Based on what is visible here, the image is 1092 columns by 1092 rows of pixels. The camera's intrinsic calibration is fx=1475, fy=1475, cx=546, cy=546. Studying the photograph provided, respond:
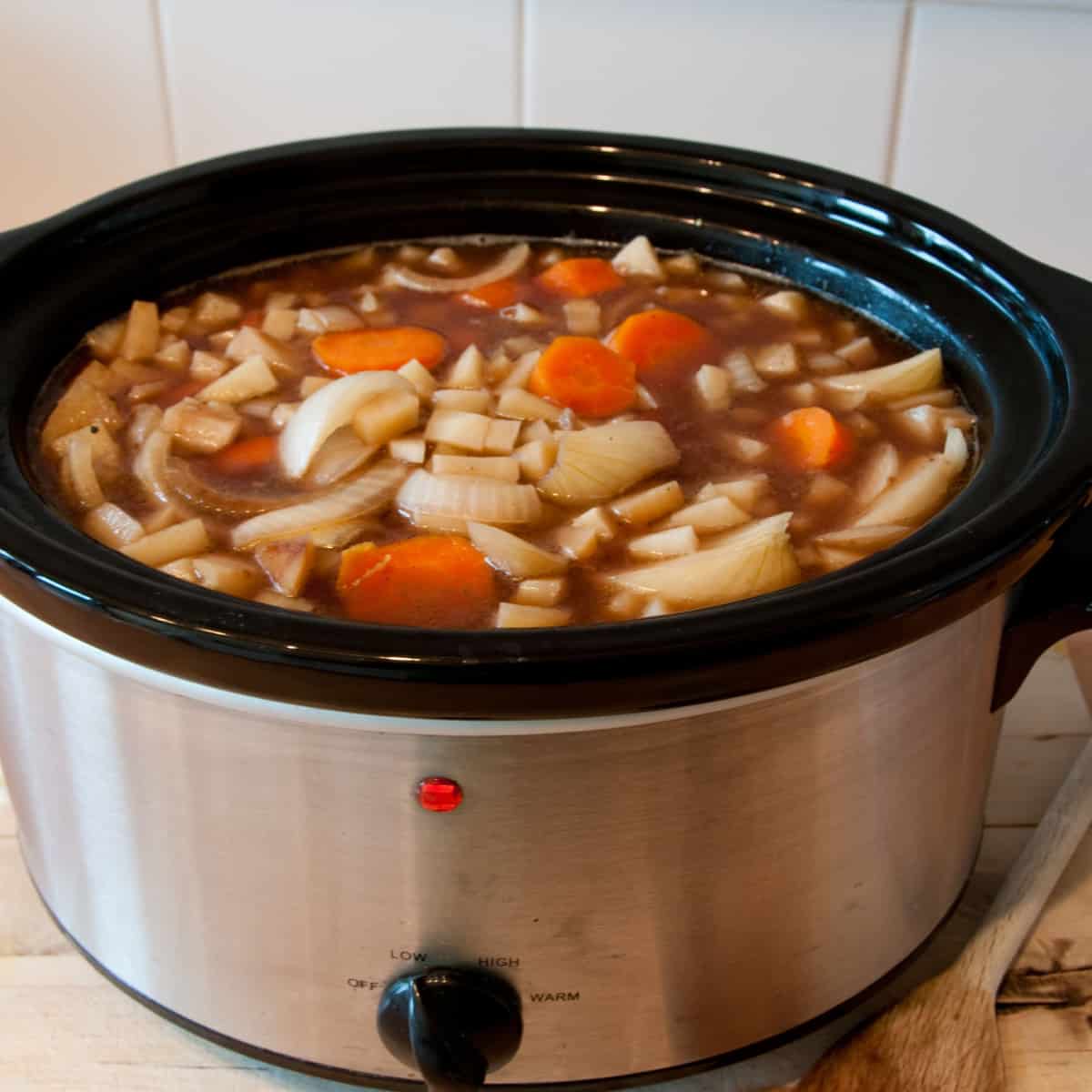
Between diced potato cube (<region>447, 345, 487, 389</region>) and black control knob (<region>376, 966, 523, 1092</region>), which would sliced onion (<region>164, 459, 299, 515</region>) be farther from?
black control knob (<region>376, 966, 523, 1092</region>)

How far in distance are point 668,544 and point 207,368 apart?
1.80 feet

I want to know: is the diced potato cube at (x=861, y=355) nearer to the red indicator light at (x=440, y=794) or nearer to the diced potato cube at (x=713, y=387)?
the diced potato cube at (x=713, y=387)

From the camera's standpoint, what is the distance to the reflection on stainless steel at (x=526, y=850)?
3.12 ft

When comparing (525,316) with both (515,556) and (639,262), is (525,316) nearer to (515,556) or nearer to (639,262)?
(639,262)

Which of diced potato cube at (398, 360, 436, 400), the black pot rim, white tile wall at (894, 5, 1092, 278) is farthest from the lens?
white tile wall at (894, 5, 1092, 278)

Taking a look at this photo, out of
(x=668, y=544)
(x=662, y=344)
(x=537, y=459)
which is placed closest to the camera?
(x=668, y=544)

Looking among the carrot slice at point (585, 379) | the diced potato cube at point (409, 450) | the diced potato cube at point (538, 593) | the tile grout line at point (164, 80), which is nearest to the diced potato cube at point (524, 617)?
the diced potato cube at point (538, 593)

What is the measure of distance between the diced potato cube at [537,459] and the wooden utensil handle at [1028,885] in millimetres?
555

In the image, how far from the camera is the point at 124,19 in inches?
79.8

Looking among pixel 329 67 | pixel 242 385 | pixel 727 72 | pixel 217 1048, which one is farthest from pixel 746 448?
pixel 329 67

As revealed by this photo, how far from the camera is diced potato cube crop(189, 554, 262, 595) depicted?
1104 mm

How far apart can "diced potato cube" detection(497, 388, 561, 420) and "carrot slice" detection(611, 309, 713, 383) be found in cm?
13

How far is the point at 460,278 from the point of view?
1632mm

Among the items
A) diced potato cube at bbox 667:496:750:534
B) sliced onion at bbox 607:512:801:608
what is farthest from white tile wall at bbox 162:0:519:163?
sliced onion at bbox 607:512:801:608
